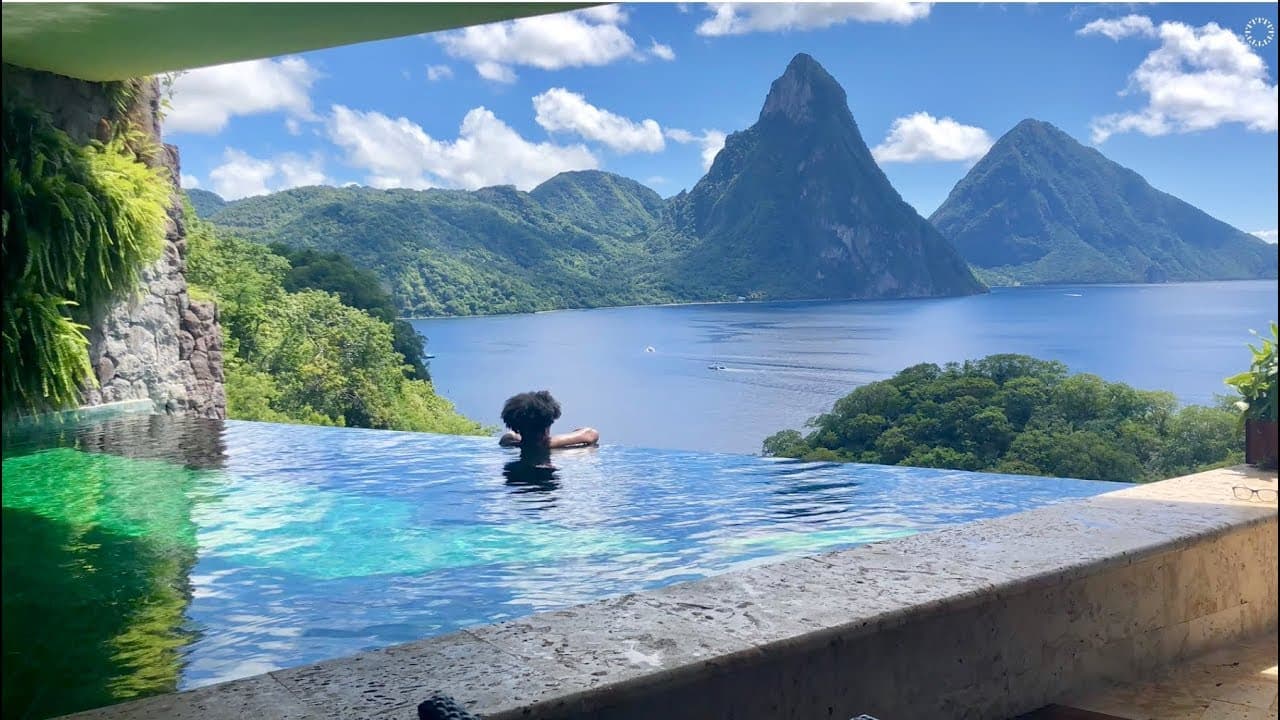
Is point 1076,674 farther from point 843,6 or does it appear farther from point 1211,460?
point 843,6

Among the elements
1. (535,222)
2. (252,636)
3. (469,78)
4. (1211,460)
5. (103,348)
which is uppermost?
(469,78)

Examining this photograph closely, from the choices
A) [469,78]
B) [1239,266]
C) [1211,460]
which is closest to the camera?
[1211,460]

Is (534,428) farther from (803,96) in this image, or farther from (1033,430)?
(803,96)

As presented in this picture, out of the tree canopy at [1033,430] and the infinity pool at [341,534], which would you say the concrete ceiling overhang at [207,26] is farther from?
the tree canopy at [1033,430]

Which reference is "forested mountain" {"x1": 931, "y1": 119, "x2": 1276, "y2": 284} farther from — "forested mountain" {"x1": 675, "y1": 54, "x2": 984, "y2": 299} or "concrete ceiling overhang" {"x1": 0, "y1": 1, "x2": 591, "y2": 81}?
"concrete ceiling overhang" {"x1": 0, "y1": 1, "x2": 591, "y2": 81}

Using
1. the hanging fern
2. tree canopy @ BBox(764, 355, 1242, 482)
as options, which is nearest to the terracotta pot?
the hanging fern

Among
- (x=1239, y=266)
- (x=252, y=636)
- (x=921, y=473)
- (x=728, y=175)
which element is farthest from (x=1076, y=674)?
(x=728, y=175)

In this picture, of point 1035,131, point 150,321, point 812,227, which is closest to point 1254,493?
point 150,321
